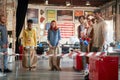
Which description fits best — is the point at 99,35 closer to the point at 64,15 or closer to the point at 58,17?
the point at 58,17

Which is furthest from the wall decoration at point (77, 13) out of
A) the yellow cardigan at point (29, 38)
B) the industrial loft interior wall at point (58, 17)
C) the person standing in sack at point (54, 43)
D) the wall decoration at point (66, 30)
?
the yellow cardigan at point (29, 38)

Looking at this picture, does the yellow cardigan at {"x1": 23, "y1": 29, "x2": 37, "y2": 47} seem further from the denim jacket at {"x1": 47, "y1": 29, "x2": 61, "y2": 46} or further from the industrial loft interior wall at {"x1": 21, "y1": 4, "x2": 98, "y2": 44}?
the industrial loft interior wall at {"x1": 21, "y1": 4, "x2": 98, "y2": 44}

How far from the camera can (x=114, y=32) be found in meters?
19.0

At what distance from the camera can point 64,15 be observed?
22.2 m

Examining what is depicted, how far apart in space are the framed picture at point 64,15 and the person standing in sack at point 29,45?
1274cm

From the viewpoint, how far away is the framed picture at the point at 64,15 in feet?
72.1

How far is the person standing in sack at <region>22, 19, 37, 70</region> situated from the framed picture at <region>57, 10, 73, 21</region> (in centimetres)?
1274

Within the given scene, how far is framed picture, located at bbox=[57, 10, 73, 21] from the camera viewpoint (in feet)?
72.1

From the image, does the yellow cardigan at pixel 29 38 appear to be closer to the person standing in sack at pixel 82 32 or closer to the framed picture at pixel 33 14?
the person standing in sack at pixel 82 32

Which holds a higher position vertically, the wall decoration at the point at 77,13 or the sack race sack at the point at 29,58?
the wall decoration at the point at 77,13

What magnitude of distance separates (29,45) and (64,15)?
13.4 m

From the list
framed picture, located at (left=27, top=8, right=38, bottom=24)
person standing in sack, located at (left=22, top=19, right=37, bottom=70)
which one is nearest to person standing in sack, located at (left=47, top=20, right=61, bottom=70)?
person standing in sack, located at (left=22, top=19, right=37, bottom=70)

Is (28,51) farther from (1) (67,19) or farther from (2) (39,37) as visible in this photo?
(1) (67,19)

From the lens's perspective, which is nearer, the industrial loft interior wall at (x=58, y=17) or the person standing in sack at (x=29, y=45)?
the person standing in sack at (x=29, y=45)
